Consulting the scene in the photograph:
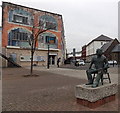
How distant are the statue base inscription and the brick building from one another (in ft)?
76.5

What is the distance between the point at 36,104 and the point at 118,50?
54.8 meters

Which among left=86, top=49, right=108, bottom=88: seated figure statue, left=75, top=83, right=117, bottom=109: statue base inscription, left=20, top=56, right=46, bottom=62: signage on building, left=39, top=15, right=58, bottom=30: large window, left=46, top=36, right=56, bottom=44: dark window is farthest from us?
left=46, top=36, right=56, bottom=44: dark window

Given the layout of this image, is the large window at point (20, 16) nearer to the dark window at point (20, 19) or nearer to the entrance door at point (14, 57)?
the dark window at point (20, 19)

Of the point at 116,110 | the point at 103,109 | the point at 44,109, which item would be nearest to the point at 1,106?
the point at 44,109

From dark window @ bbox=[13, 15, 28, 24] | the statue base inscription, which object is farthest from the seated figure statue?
dark window @ bbox=[13, 15, 28, 24]

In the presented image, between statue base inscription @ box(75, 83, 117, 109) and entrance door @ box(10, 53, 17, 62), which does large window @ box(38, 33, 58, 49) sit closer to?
entrance door @ box(10, 53, 17, 62)

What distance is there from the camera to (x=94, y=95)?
4680 mm

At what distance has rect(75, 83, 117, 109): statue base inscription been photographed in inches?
185

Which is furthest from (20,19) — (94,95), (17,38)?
(94,95)

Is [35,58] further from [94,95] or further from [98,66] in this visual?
[94,95]

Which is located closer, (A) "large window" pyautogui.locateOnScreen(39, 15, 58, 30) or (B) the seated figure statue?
(B) the seated figure statue

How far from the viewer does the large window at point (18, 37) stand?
2948 cm

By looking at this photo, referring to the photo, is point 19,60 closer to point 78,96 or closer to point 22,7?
point 22,7

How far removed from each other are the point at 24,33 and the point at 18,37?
5.44 feet
